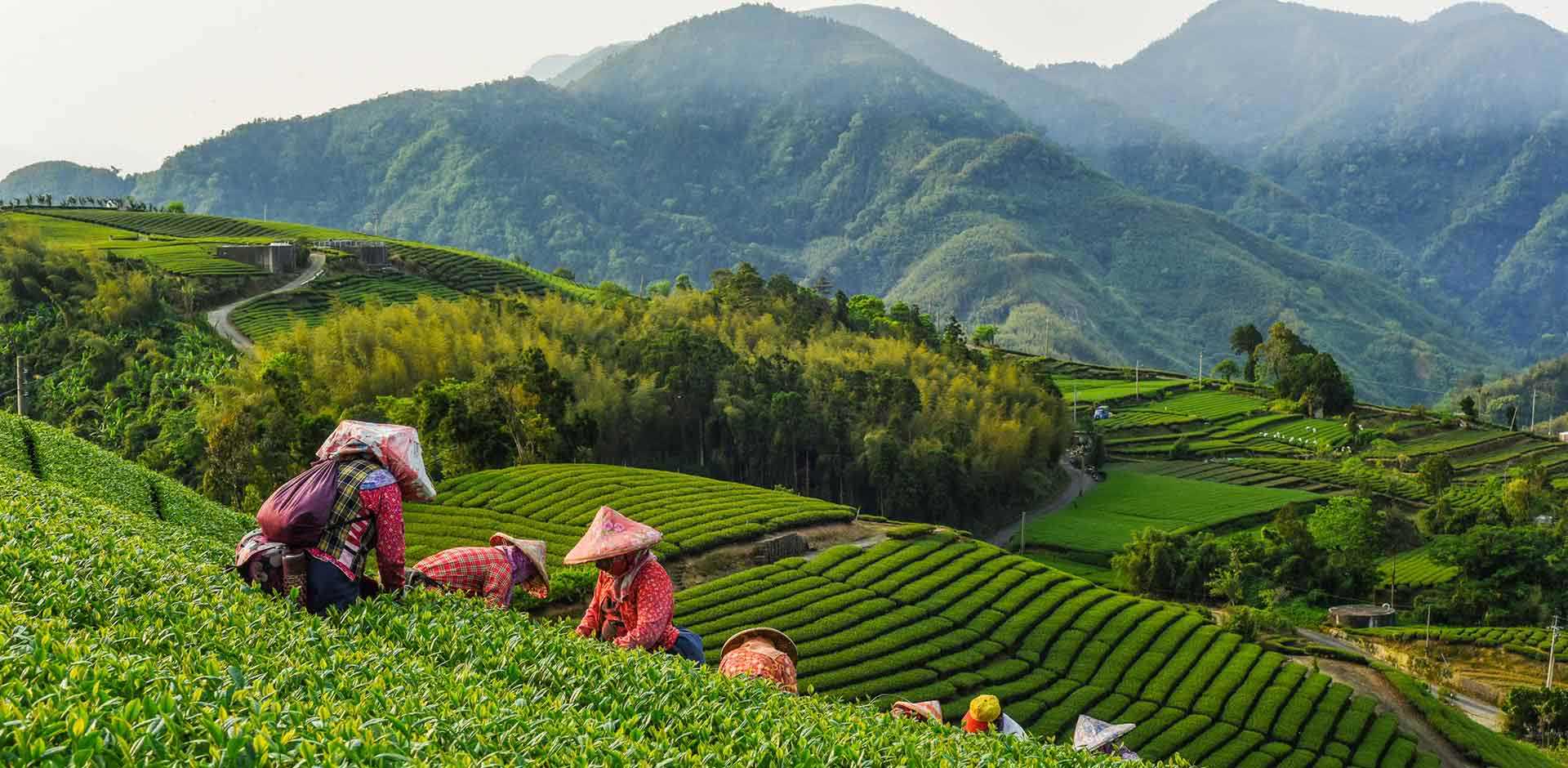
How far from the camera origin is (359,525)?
290 inches

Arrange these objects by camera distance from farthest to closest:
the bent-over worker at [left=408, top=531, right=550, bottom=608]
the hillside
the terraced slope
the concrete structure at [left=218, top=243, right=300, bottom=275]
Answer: the hillside, the concrete structure at [left=218, top=243, right=300, bottom=275], the terraced slope, the bent-over worker at [left=408, top=531, right=550, bottom=608]

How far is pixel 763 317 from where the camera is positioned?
6800cm

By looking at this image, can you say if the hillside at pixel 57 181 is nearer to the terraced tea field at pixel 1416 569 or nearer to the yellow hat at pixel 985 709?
the terraced tea field at pixel 1416 569

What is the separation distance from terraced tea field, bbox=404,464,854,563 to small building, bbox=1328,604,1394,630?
25.0 m

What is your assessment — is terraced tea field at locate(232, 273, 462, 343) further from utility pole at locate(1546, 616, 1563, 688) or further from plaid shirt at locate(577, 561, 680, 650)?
utility pole at locate(1546, 616, 1563, 688)

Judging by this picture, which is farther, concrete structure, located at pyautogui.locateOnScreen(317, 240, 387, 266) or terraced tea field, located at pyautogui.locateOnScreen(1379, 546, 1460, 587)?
concrete structure, located at pyautogui.locateOnScreen(317, 240, 387, 266)

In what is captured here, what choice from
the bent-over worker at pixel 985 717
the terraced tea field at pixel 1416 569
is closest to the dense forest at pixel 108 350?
the bent-over worker at pixel 985 717

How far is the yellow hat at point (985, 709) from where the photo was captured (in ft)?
30.0

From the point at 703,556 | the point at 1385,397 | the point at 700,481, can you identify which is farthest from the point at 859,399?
the point at 1385,397

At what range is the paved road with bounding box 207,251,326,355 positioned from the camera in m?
53.0

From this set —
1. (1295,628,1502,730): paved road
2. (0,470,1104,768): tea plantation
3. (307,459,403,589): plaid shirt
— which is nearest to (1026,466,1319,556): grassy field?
(1295,628,1502,730): paved road

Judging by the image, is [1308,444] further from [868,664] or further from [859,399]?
[868,664]

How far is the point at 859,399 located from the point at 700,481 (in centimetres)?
1887

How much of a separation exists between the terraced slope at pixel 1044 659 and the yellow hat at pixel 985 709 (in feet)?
46.9
